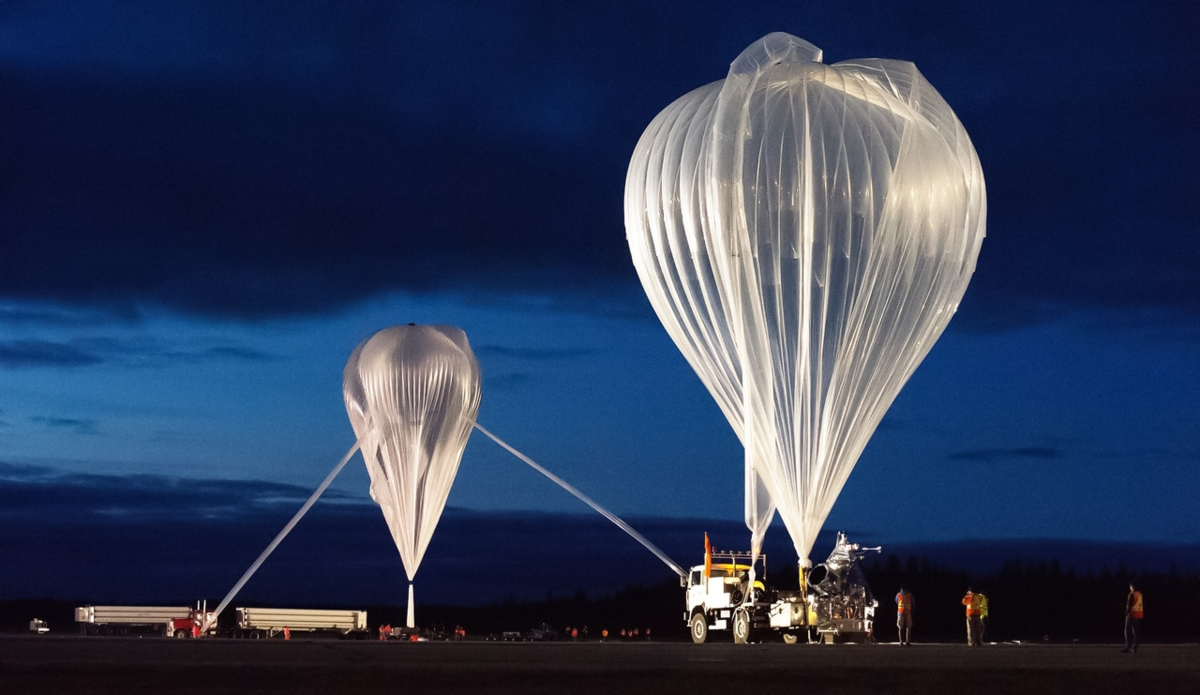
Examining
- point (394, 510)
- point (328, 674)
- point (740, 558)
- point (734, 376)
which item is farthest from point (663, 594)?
point (328, 674)

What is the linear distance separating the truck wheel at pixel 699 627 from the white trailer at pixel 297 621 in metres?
20.5

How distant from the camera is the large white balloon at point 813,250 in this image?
31.9m

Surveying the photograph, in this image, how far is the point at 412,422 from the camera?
181 feet

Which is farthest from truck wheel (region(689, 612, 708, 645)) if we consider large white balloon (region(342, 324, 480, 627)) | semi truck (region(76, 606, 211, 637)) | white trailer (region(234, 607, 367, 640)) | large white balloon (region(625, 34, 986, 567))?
semi truck (region(76, 606, 211, 637))

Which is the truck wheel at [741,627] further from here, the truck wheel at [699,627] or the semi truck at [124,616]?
the semi truck at [124,616]

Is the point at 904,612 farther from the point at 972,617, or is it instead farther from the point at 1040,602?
the point at 1040,602

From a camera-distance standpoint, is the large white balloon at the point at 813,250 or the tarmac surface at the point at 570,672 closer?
the tarmac surface at the point at 570,672

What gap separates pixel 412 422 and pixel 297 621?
950 cm

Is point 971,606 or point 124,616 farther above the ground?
point 971,606

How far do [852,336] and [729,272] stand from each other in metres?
3.19

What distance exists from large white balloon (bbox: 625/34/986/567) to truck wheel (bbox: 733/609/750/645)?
2664 mm

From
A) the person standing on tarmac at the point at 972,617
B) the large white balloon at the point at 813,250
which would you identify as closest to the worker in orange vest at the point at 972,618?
the person standing on tarmac at the point at 972,617

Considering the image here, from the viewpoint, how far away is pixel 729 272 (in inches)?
1287

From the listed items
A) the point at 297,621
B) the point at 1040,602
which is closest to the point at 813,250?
the point at 297,621
